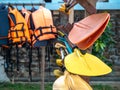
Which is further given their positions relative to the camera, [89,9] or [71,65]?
[89,9]

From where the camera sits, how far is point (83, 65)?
133 inches

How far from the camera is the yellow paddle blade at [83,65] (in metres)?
3.33

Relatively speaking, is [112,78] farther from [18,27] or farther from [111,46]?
[18,27]

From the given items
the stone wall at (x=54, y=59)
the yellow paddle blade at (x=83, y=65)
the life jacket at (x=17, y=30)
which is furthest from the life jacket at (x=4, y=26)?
the stone wall at (x=54, y=59)

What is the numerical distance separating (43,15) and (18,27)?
0.98 ft

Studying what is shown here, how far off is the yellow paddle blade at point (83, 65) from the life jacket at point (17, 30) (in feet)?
3.04

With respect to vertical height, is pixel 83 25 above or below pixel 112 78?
above

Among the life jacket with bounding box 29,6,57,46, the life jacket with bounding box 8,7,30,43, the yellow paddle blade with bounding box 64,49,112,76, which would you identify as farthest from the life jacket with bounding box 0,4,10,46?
the yellow paddle blade with bounding box 64,49,112,76

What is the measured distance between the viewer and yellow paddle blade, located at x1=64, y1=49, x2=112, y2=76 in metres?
3.33

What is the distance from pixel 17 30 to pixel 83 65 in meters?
1.15

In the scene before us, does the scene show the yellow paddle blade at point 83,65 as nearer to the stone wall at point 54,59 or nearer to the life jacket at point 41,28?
the life jacket at point 41,28

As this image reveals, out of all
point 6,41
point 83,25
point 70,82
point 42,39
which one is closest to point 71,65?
point 70,82

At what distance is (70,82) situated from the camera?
336cm

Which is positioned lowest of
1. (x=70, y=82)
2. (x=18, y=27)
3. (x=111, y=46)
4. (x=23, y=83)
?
(x=23, y=83)
